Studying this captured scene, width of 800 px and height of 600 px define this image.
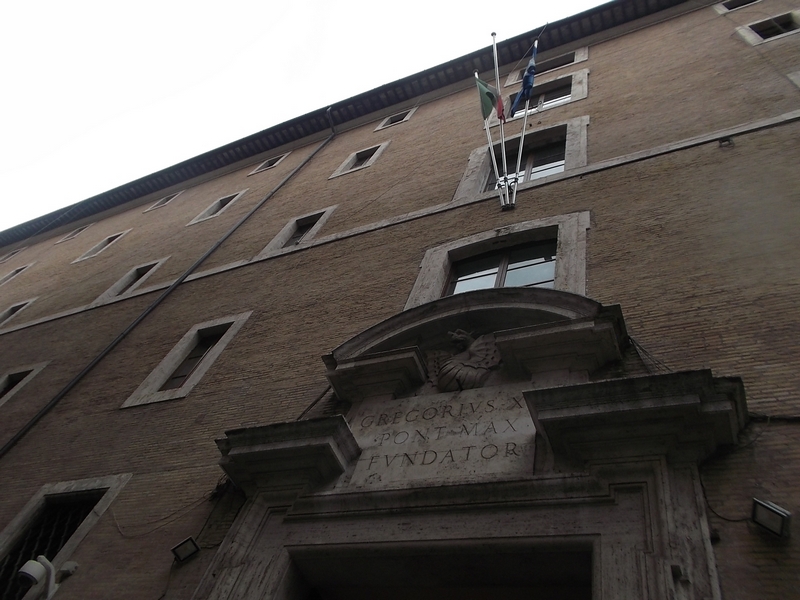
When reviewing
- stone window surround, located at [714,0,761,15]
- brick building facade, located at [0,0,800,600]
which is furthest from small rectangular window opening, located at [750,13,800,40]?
stone window surround, located at [714,0,761,15]

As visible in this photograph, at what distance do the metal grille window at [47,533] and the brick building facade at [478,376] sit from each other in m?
0.08

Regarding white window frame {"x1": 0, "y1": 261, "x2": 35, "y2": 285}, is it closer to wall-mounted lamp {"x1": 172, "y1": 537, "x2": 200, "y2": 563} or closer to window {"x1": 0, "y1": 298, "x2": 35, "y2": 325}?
window {"x1": 0, "y1": 298, "x2": 35, "y2": 325}

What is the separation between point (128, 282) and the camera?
1481 cm

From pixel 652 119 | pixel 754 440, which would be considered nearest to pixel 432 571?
pixel 754 440

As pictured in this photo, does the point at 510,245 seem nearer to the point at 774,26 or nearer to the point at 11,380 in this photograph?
the point at 774,26

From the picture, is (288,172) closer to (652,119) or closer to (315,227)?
(315,227)

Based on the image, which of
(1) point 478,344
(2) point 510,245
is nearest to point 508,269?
(2) point 510,245

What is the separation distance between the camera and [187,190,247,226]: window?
16984 millimetres

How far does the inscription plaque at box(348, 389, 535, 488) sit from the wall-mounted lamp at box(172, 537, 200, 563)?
160cm

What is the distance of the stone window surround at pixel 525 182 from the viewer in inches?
382

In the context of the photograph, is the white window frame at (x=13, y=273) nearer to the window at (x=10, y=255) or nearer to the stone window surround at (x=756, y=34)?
the window at (x=10, y=255)

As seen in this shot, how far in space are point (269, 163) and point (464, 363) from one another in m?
16.4

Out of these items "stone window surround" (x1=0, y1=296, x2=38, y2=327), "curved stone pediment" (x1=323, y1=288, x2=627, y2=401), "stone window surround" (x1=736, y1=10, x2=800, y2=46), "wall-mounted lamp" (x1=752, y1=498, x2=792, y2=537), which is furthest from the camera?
"stone window surround" (x1=0, y1=296, x2=38, y2=327)

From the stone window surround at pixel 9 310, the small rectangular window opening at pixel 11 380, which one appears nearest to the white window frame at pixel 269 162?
the stone window surround at pixel 9 310
